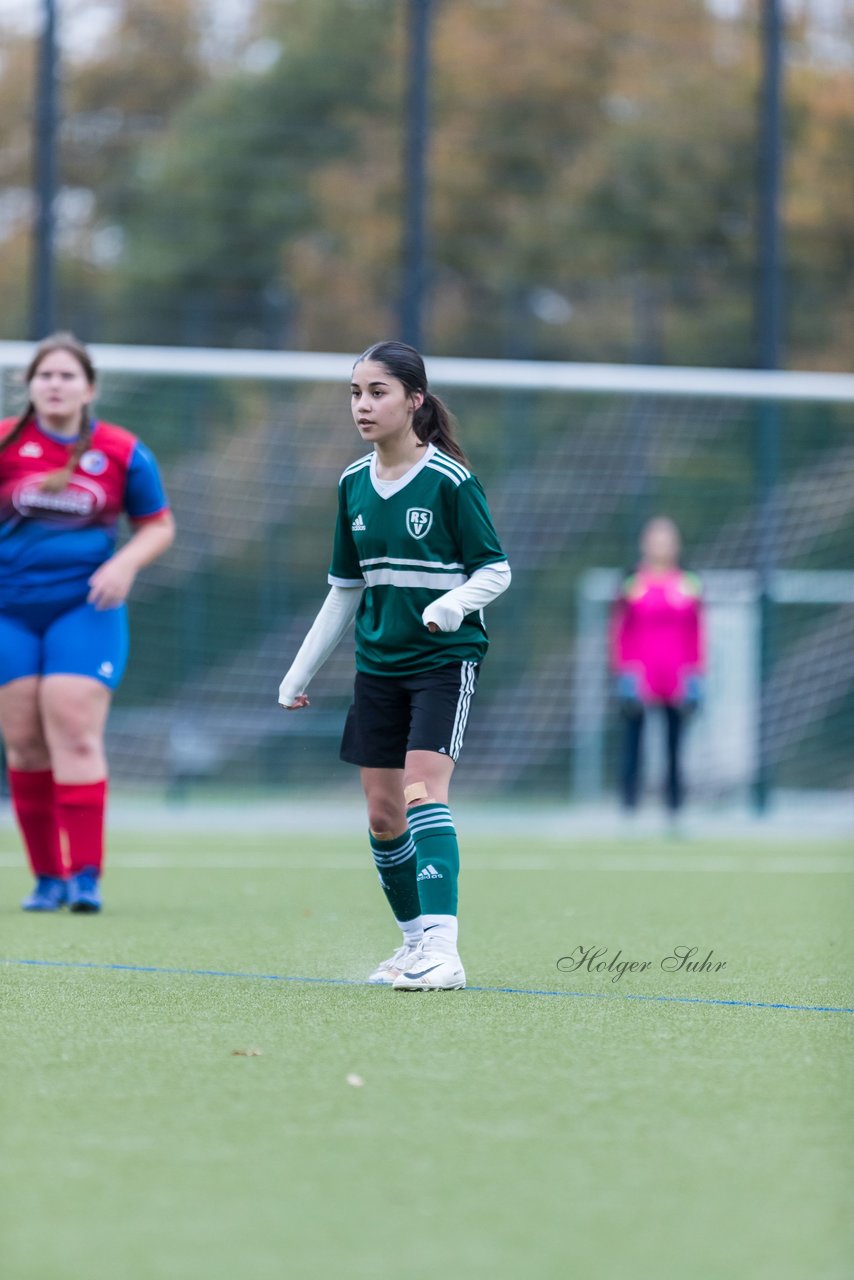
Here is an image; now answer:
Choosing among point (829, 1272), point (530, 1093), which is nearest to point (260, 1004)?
point (530, 1093)

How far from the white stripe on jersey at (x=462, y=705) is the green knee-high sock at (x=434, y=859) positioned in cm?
16

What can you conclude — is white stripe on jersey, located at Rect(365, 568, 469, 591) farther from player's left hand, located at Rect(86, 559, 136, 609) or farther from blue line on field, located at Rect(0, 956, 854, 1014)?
player's left hand, located at Rect(86, 559, 136, 609)

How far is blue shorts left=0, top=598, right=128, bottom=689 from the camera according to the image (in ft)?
21.5

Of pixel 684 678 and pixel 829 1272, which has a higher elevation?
pixel 684 678

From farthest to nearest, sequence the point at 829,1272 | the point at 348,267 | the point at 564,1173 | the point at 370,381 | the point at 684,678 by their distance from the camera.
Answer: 1. the point at 348,267
2. the point at 684,678
3. the point at 370,381
4. the point at 564,1173
5. the point at 829,1272

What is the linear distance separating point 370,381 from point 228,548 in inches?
395

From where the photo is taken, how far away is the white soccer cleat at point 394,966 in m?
4.97

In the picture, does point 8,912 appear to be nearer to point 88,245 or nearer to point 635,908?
point 635,908

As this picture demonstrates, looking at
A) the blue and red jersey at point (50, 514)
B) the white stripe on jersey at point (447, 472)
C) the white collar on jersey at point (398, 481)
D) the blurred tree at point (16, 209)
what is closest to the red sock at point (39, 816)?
the blue and red jersey at point (50, 514)

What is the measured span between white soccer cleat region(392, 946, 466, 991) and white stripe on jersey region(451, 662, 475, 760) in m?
0.47

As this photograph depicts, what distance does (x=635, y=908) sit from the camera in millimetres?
7082

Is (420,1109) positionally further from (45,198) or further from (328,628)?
(45,198)

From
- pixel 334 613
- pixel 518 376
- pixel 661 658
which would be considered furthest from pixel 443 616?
pixel 518 376

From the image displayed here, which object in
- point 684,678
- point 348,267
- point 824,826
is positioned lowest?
point 824,826
